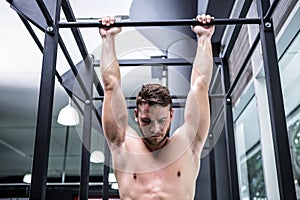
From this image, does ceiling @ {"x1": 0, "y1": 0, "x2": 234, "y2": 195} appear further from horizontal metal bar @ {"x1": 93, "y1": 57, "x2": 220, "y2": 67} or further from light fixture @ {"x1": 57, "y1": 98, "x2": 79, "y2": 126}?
light fixture @ {"x1": 57, "y1": 98, "x2": 79, "y2": 126}

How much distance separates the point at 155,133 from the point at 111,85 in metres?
0.25

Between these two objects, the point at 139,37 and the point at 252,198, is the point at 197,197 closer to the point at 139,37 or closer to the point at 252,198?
the point at 252,198

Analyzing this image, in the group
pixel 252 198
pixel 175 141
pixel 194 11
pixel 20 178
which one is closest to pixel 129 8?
pixel 194 11

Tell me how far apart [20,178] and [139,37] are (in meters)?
7.40

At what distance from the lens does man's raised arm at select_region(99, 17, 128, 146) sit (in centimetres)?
139

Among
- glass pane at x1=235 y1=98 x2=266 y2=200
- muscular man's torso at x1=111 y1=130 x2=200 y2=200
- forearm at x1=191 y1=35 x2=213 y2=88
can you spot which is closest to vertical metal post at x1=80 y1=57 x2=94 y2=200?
muscular man's torso at x1=111 y1=130 x2=200 y2=200

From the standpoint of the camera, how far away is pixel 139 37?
2.59 metres

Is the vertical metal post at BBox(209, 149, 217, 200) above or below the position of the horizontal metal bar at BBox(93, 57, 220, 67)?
below

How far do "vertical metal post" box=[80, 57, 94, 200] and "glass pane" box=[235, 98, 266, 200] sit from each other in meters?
1.28

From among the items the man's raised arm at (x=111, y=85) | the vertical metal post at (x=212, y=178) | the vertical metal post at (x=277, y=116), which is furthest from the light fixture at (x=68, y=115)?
the vertical metal post at (x=277, y=116)

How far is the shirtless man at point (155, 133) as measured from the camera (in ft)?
4.52

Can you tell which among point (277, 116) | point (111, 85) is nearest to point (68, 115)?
point (111, 85)

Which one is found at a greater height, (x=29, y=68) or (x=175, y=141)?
(x=29, y=68)

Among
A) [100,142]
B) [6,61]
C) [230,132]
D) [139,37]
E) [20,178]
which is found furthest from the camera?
[20,178]
